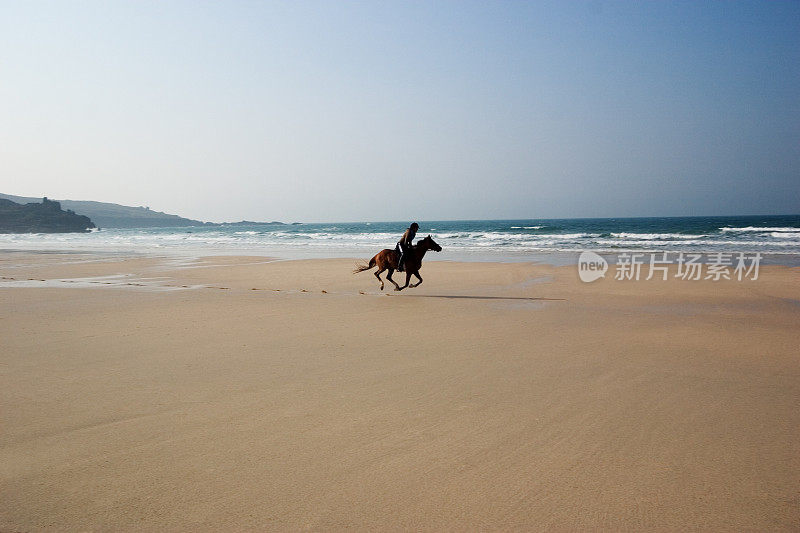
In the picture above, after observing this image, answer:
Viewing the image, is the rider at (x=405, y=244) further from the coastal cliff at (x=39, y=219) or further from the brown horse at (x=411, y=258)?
the coastal cliff at (x=39, y=219)

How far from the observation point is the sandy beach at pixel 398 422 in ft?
A: 7.92

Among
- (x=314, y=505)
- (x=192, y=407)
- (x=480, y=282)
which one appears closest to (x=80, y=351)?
(x=192, y=407)

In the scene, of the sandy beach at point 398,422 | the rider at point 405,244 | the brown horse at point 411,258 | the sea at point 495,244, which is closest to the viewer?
the sandy beach at point 398,422

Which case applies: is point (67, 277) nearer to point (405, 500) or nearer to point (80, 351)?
point (80, 351)

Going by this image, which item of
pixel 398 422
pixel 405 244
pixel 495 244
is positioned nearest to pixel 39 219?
pixel 495 244

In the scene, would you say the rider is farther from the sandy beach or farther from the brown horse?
the sandy beach

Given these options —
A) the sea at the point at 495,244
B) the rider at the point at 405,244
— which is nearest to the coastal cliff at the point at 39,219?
the sea at the point at 495,244

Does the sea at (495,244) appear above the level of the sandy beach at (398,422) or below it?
above

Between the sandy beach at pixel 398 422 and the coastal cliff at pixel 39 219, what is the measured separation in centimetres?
11427

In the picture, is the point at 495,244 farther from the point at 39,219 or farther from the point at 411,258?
the point at 39,219

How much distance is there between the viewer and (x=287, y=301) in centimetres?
962

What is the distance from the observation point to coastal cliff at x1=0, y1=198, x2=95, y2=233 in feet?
322

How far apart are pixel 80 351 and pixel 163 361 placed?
1.22 m

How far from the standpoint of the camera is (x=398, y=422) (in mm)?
3490
